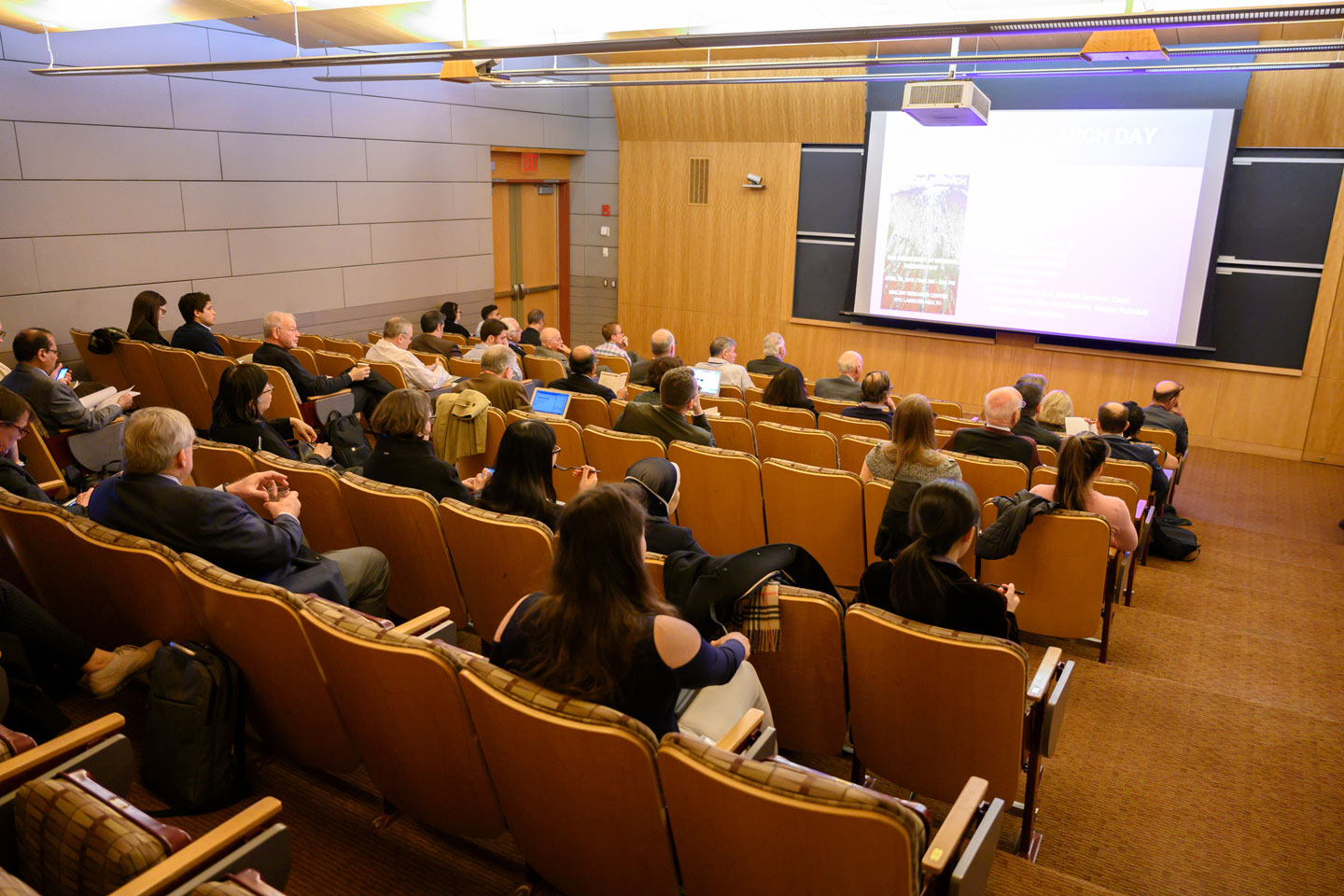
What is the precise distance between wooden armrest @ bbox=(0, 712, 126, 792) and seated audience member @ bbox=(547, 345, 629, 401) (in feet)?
13.0

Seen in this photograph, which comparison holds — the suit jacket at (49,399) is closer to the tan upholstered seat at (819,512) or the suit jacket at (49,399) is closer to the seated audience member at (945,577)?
the tan upholstered seat at (819,512)

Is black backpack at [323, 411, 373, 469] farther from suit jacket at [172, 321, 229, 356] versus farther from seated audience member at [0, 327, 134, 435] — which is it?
suit jacket at [172, 321, 229, 356]

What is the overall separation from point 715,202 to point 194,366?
22.5ft

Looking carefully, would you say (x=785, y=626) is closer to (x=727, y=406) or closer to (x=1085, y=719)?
(x=1085, y=719)

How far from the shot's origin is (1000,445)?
170 inches

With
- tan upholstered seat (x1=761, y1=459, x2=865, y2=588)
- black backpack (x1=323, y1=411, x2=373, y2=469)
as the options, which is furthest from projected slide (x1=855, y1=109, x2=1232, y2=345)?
black backpack (x1=323, y1=411, x2=373, y2=469)

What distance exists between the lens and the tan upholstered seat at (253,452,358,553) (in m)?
Result: 3.35

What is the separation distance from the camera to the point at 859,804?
1453 mm

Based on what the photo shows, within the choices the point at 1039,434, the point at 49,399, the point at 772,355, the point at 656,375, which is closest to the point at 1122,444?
the point at 1039,434

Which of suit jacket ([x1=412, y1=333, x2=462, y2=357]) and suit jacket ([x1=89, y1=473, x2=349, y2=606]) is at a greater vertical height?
suit jacket ([x1=89, y1=473, x2=349, y2=606])

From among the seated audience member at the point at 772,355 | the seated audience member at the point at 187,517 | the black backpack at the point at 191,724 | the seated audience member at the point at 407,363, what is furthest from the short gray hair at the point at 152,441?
the seated audience member at the point at 772,355

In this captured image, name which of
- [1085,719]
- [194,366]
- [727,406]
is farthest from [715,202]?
[1085,719]

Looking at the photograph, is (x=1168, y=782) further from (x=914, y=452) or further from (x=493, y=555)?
(x=493, y=555)

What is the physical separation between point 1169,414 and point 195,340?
7.25 m
